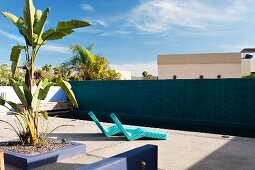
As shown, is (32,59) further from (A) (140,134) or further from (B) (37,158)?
(A) (140,134)

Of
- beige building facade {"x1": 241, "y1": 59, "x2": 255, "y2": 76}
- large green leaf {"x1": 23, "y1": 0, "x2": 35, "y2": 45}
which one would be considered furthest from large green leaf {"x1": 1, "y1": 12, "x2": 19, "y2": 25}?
beige building facade {"x1": 241, "y1": 59, "x2": 255, "y2": 76}

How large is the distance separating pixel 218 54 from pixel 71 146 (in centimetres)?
3527

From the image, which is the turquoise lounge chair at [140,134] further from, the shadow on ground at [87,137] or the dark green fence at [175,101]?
the dark green fence at [175,101]

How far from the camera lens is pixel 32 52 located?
303 inches

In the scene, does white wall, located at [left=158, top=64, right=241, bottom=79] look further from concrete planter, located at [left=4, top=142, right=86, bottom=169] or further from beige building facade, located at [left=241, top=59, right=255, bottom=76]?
concrete planter, located at [left=4, top=142, right=86, bottom=169]

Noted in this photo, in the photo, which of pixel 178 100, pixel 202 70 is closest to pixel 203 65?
pixel 202 70

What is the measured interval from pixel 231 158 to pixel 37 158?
463cm

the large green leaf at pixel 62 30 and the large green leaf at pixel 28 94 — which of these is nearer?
the large green leaf at pixel 62 30

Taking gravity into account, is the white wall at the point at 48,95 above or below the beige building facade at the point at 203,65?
below

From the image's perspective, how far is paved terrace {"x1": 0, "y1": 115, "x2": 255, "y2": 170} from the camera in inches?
278

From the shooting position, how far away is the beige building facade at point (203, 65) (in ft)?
131

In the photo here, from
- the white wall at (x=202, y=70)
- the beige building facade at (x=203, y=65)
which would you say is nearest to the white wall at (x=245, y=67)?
the beige building facade at (x=203, y=65)

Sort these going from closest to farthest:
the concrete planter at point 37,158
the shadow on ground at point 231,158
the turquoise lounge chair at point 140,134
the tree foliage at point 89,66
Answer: the concrete planter at point 37,158
the shadow on ground at point 231,158
the turquoise lounge chair at point 140,134
the tree foliage at point 89,66

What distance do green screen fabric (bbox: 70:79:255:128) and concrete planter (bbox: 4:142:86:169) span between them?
363 inches
